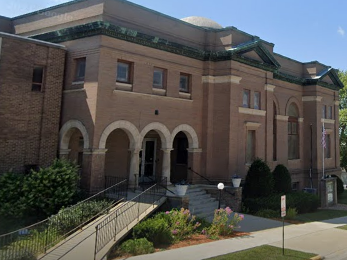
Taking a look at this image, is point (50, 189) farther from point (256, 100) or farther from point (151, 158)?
point (256, 100)

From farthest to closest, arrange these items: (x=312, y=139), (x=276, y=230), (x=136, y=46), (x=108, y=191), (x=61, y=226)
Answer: (x=312, y=139) → (x=136, y=46) → (x=108, y=191) → (x=276, y=230) → (x=61, y=226)

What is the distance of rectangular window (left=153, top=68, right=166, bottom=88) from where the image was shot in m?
18.8

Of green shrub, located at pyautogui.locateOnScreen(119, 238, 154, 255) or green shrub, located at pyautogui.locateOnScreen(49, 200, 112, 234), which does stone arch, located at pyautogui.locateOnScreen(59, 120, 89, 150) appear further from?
green shrub, located at pyautogui.locateOnScreen(119, 238, 154, 255)

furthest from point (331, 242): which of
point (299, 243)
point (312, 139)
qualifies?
point (312, 139)

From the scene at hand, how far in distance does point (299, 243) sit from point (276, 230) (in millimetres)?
2202

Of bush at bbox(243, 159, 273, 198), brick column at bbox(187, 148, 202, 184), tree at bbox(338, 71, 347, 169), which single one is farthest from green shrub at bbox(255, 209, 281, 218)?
tree at bbox(338, 71, 347, 169)

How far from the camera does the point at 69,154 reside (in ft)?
59.2

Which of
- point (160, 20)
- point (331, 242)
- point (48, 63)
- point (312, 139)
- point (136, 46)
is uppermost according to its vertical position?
point (160, 20)

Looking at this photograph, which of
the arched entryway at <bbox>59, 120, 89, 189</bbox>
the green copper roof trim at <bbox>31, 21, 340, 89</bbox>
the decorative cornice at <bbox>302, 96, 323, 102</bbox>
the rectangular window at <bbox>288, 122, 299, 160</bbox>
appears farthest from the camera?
the decorative cornice at <bbox>302, 96, 323, 102</bbox>

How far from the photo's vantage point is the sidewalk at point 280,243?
10.9 metres

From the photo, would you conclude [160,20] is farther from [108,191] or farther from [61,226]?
[61,226]

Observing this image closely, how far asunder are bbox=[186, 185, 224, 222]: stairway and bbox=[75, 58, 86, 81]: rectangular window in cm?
782

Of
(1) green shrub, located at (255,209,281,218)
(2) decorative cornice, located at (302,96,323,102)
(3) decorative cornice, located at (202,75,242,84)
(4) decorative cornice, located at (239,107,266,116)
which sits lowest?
(1) green shrub, located at (255,209,281,218)

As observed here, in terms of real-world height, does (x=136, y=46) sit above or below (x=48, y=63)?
above
